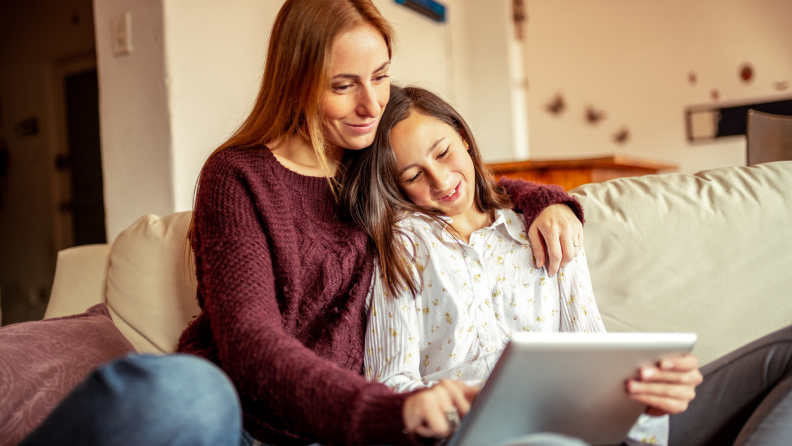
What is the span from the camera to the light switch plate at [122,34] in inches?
67.7

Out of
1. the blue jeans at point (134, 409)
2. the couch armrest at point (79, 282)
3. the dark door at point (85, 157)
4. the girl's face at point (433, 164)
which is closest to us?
the blue jeans at point (134, 409)

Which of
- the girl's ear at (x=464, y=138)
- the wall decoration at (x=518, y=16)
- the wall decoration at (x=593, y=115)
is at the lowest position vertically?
the girl's ear at (x=464, y=138)

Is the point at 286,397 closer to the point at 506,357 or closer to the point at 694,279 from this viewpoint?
the point at 506,357

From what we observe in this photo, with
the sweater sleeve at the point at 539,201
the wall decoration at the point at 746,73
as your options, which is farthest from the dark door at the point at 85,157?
the wall decoration at the point at 746,73

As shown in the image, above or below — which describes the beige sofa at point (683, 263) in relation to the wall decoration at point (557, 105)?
below

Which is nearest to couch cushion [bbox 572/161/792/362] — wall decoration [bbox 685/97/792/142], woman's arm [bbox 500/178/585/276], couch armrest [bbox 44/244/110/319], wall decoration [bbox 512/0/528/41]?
woman's arm [bbox 500/178/585/276]

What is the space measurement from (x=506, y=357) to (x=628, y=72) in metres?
4.30

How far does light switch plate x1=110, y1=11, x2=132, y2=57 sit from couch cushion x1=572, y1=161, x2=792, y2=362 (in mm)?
1376

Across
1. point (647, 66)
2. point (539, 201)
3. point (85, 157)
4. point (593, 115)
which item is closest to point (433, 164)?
point (539, 201)

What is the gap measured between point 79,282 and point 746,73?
14.1ft

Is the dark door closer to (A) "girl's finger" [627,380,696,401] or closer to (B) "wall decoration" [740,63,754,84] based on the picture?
(A) "girl's finger" [627,380,696,401]

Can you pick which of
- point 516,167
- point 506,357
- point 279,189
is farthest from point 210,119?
point 506,357

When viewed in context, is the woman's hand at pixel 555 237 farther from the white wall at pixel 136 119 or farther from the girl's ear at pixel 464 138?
the white wall at pixel 136 119

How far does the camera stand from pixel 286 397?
696 millimetres
